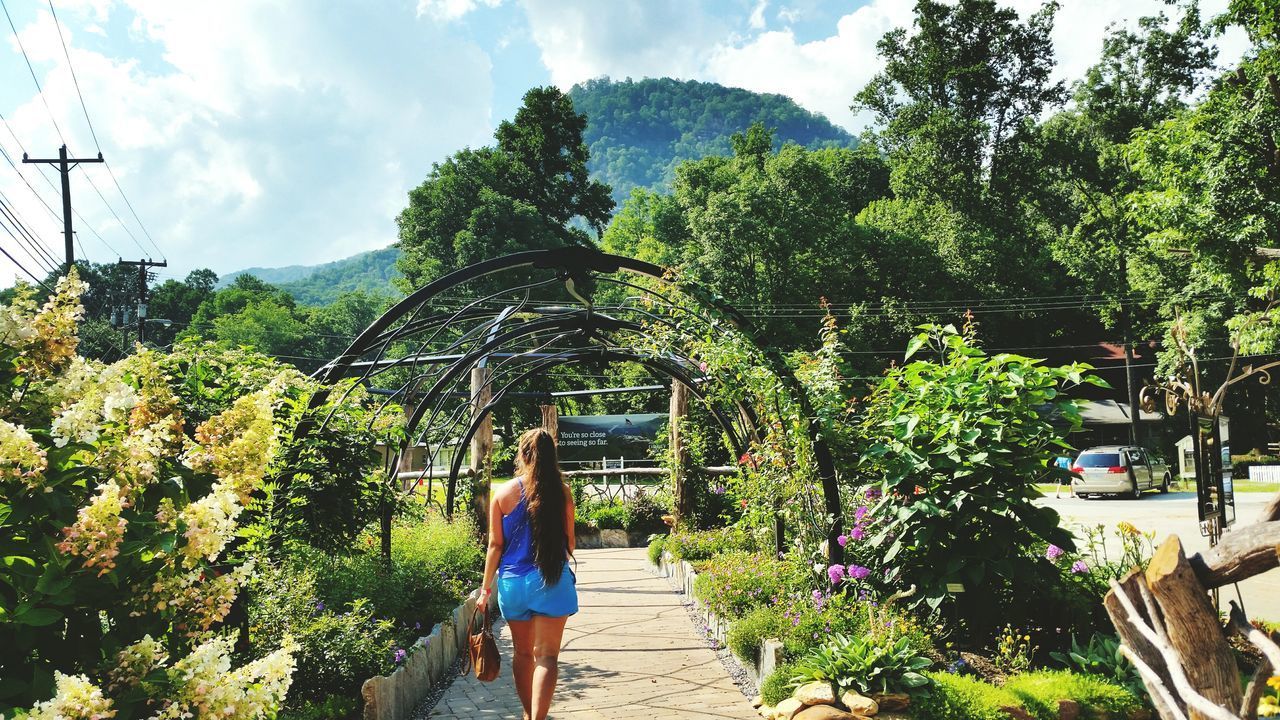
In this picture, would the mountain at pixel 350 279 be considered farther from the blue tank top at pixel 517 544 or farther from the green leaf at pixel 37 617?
the green leaf at pixel 37 617

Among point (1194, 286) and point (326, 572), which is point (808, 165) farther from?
point (326, 572)

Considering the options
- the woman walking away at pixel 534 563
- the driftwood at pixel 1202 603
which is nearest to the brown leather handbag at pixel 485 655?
the woman walking away at pixel 534 563

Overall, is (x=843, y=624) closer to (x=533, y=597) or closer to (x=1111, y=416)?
(x=533, y=597)

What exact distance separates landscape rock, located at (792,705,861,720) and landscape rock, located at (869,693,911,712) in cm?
14

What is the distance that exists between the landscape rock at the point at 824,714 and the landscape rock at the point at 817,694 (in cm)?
4

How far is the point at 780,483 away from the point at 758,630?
4.76 ft

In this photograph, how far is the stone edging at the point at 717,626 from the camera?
569 cm

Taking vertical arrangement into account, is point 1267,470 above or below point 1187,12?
below

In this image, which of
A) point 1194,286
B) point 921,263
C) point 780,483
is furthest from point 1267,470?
point 780,483

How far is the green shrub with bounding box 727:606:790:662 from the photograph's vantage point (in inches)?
237

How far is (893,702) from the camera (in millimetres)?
4578

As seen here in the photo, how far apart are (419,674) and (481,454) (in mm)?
6937

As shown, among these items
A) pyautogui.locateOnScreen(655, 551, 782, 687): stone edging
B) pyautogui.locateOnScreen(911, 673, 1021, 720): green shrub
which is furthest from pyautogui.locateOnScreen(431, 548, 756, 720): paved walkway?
pyautogui.locateOnScreen(911, 673, 1021, 720): green shrub

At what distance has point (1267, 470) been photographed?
989 inches
